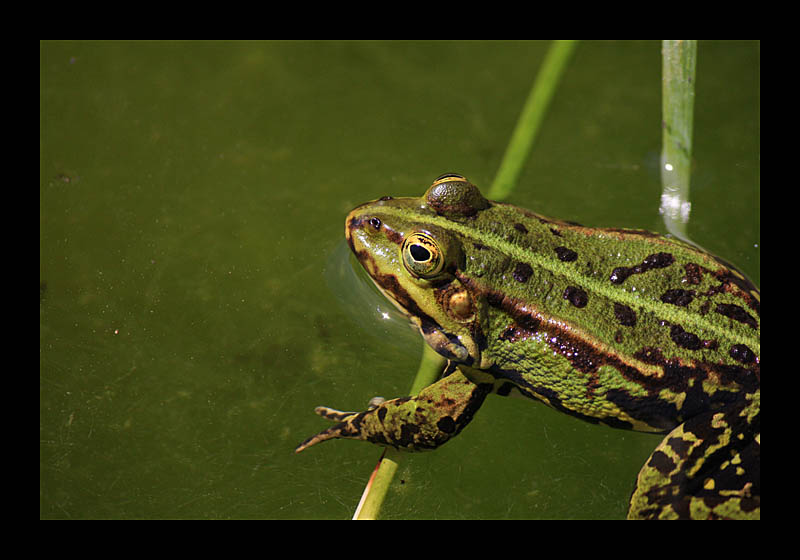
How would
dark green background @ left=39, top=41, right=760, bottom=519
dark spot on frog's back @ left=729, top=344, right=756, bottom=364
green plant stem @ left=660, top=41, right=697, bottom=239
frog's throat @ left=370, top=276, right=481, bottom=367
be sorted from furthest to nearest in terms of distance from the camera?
green plant stem @ left=660, top=41, right=697, bottom=239, dark green background @ left=39, top=41, right=760, bottom=519, frog's throat @ left=370, top=276, right=481, bottom=367, dark spot on frog's back @ left=729, top=344, right=756, bottom=364

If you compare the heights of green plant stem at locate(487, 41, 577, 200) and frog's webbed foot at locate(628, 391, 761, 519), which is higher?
green plant stem at locate(487, 41, 577, 200)

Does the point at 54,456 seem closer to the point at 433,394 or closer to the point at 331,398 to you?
the point at 331,398

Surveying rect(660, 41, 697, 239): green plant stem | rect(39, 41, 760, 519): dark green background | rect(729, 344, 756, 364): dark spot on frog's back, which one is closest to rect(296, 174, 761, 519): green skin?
rect(729, 344, 756, 364): dark spot on frog's back

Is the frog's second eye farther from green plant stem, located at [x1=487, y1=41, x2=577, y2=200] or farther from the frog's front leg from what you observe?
green plant stem, located at [x1=487, y1=41, x2=577, y2=200]

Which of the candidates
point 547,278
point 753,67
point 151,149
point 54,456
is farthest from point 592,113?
point 54,456

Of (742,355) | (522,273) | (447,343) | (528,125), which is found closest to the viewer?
(742,355)

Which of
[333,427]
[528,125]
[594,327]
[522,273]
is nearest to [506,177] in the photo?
[528,125]

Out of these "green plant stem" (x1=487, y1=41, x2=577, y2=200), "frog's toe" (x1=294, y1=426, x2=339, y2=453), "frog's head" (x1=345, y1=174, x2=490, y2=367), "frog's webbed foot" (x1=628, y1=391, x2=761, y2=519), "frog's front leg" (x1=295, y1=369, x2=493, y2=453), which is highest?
"green plant stem" (x1=487, y1=41, x2=577, y2=200)

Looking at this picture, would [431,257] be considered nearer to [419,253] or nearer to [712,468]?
[419,253]
